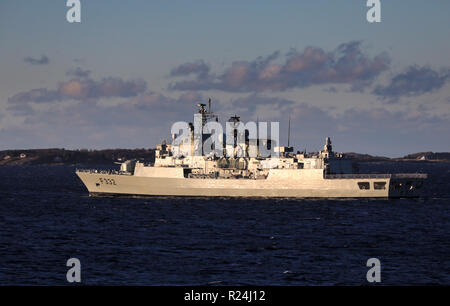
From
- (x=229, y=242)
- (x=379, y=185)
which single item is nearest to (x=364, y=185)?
(x=379, y=185)

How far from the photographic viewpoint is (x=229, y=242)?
3347 centimetres

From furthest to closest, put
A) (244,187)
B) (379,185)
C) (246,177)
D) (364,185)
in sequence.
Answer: (246,177) → (244,187) → (379,185) → (364,185)

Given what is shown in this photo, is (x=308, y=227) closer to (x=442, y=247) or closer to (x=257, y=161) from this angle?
(x=442, y=247)

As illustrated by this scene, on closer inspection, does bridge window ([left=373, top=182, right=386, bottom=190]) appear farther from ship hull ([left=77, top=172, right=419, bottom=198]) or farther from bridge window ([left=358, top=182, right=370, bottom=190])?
bridge window ([left=358, top=182, right=370, bottom=190])

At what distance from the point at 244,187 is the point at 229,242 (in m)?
25.9

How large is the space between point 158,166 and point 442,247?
36.6 m

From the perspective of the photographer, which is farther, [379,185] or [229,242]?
[379,185]

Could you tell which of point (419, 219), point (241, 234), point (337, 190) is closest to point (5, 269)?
point (241, 234)

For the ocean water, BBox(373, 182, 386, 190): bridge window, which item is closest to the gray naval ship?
BBox(373, 182, 386, 190): bridge window

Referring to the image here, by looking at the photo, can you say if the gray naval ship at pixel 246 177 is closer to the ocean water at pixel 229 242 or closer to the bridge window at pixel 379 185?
the bridge window at pixel 379 185

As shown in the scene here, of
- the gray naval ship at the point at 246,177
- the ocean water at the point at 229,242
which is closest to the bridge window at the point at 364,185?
the gray naval ship at the point at 246,177

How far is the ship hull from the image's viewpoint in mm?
57094

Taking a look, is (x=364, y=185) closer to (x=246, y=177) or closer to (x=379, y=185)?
(x=379, y=185)

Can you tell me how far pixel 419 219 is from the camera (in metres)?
44.6
